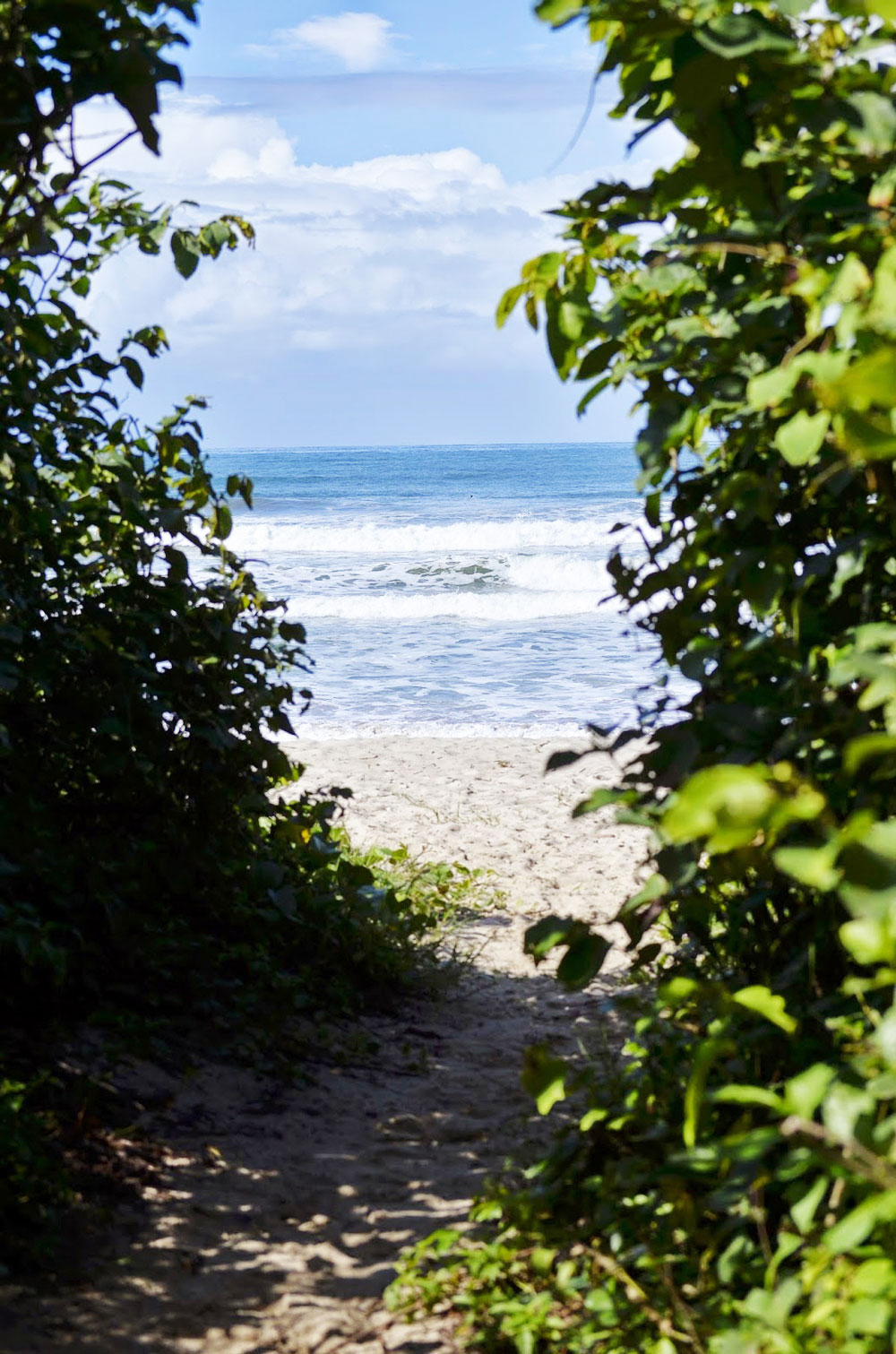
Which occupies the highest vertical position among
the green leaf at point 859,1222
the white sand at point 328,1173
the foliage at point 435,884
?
the green leaf at point 859,1222

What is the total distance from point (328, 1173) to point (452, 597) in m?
15.9

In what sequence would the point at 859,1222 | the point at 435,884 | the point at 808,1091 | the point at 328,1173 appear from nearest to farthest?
the point at 859,1222, the point at 808,1091, the point at 328,1173, the point at 435,884

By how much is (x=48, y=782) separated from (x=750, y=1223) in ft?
7.32

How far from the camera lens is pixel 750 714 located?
5.97 feet

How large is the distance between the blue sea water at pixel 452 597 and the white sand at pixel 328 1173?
142cm

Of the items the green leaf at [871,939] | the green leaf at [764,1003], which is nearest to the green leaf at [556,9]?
the green leaf at [871,939]

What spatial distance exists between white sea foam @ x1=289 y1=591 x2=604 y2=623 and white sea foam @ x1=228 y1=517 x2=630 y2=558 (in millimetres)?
6809

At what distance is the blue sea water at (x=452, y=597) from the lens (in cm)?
1114

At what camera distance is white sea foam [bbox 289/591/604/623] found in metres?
17.2

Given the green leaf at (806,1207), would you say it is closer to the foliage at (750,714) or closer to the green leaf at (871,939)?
the foliage at (750,714)

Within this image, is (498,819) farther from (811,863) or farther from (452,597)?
(452,597)

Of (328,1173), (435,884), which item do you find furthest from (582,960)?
(435,884)

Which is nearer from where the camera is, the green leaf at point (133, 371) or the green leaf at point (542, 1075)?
the green leaf at point (542, 1075)

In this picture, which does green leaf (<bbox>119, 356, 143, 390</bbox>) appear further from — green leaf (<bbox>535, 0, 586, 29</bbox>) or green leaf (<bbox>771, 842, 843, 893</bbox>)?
green leaf (<bbox>771, 842, 843, 893</bbox>)
